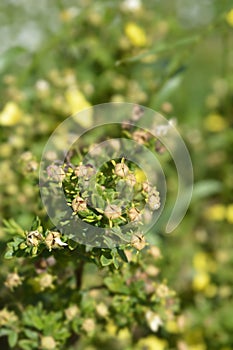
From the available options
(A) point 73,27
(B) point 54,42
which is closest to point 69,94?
(B) point 54,42

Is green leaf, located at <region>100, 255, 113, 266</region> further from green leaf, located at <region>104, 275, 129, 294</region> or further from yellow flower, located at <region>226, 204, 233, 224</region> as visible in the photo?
yellow flower, located at <region>226, 204, 233, 224</region>

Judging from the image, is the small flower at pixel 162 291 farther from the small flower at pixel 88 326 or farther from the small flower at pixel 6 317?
the small flower at pixel 6 317

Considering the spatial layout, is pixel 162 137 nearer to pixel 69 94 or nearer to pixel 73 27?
pixel 69 94

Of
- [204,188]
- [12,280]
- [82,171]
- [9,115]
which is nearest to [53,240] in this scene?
[82,171]

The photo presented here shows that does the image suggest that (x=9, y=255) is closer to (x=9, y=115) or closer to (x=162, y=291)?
(x=162, y=291)

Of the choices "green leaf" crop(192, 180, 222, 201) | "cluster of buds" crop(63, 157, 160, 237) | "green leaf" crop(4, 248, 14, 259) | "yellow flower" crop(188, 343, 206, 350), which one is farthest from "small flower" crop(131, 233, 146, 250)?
"green leaf" crop(192, 180, 222, 201)

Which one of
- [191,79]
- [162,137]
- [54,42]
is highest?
[191,79]
